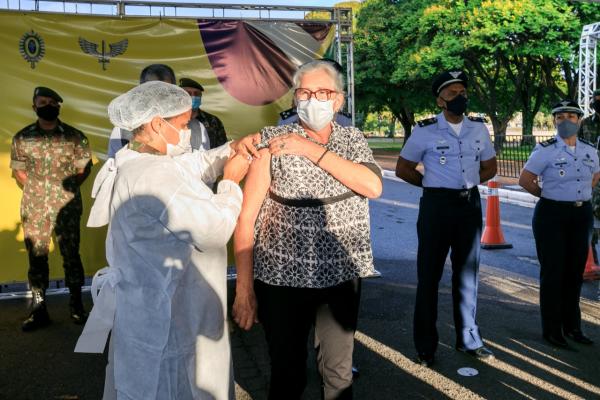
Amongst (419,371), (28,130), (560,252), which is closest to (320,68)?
(419,371)

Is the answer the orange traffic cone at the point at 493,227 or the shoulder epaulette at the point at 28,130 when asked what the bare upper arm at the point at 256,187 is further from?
the orange traffic cone at the point at 493,227

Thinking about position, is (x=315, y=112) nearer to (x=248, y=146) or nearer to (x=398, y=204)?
(x=248, y=146)

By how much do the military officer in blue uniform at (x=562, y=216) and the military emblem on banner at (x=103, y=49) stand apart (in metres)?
4.20

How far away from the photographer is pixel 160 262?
2.31 meters

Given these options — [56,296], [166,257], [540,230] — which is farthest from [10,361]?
[540,230]

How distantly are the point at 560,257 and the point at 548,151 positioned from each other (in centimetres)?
84

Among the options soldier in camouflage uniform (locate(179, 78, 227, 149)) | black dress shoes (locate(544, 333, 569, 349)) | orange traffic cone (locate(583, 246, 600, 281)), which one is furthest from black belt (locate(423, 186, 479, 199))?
orange traffic cone (locate(583, 246, 600, 281))

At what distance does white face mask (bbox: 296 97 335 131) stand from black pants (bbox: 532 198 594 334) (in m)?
2.81

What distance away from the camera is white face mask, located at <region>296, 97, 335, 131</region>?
2.59 meters

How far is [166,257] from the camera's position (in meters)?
2.32

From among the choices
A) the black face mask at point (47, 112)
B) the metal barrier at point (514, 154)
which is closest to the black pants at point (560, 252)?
the black face mask at point (47, 112)

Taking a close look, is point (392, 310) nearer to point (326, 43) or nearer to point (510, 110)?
point (326, 43)

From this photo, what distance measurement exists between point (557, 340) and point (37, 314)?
14.8 feet

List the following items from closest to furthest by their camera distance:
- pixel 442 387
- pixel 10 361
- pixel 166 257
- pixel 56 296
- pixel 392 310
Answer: pixel 166 257 < pixel 442 387 < pixel 10 361 < pixel 392 310 < pixel 56 296
